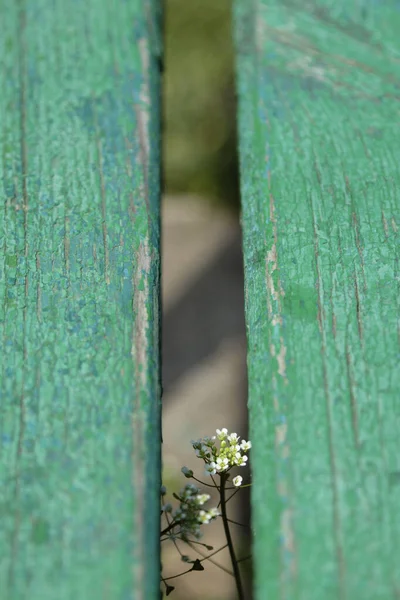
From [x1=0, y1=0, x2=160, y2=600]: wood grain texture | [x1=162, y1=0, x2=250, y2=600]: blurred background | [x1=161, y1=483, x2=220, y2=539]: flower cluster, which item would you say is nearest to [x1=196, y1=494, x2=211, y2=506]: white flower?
[x1=161, y1=483, x2=220, y2=539]: flower cluster

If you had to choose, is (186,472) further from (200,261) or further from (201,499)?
(200,261)

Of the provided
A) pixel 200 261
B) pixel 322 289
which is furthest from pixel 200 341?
pixel 322 289

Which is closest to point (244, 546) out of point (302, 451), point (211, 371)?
point (211, 371)

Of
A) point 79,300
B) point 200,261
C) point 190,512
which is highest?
point 200,261

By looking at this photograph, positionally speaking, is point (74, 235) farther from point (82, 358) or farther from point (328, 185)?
point (328, 185)

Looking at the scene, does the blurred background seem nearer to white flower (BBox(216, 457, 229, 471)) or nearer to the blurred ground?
the blurred ground

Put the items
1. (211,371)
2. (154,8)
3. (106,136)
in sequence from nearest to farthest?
(106,136) < (154,8) < (211,371)

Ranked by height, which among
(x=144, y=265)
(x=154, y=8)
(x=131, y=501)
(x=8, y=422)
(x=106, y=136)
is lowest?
(x=131, y=501)
